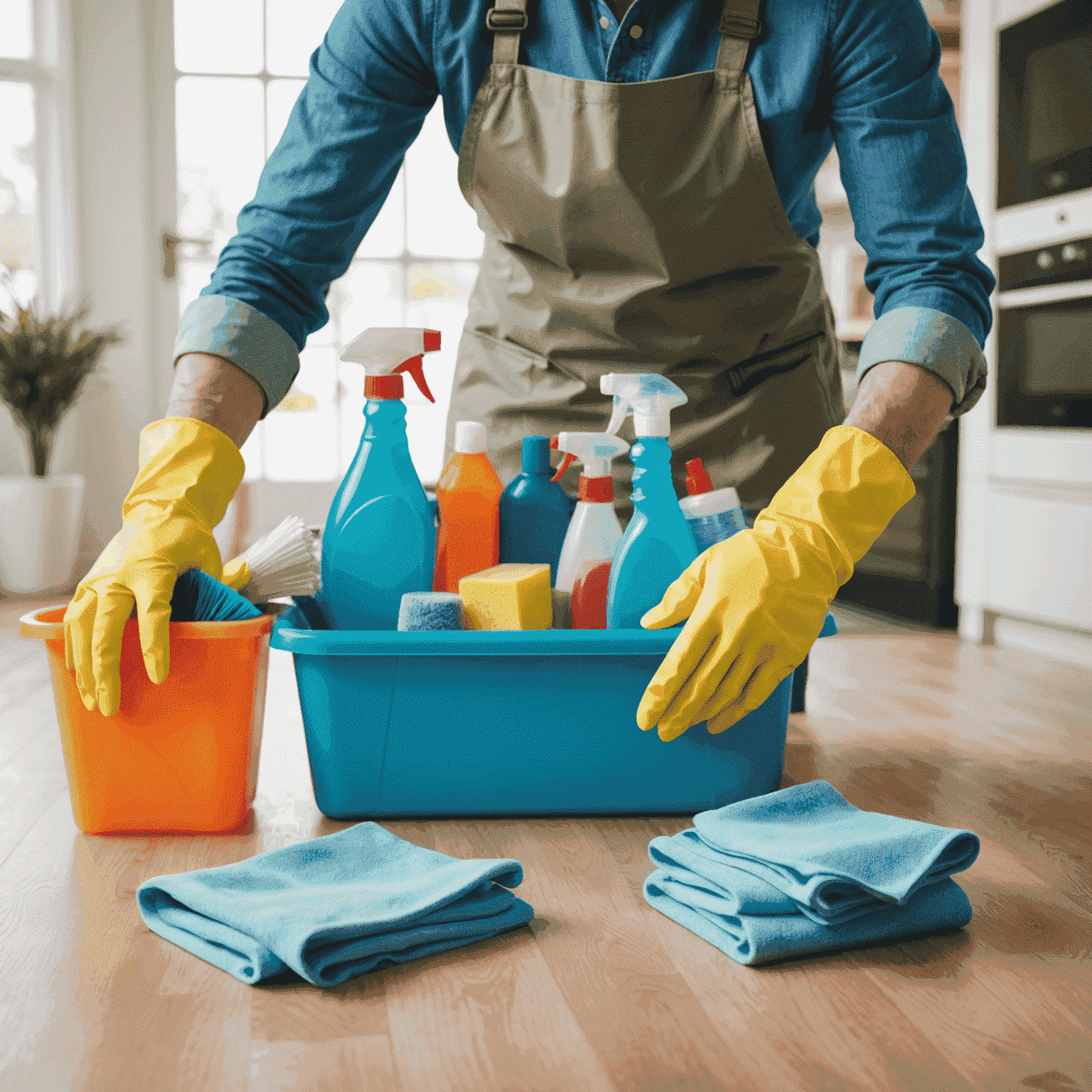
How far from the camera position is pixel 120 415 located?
3342 millimetres

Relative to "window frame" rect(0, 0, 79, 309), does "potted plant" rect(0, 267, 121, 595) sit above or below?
below

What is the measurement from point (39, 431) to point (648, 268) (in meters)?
2.43

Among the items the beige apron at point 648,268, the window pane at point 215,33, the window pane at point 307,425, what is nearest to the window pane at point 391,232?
the window pane at point 307,425

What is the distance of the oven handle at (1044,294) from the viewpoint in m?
2.12

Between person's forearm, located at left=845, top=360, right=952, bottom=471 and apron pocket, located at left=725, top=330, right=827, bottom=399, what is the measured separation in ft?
0.69

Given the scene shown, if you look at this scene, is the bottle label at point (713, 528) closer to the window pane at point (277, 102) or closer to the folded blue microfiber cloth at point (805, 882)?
the folded blue microfiber cloth at point (805, 882)

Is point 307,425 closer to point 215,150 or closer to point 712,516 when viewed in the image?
point 215,150

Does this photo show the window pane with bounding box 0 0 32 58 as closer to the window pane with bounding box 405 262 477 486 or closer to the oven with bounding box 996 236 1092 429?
the window pane with bounding box 405 262 477 486

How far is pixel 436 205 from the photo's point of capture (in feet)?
11.3

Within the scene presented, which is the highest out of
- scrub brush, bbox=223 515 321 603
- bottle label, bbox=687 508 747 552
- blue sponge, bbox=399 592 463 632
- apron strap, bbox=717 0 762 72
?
apron strap, bbox=717 0 762 72

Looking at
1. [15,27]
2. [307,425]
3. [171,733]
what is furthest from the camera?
[307,425]

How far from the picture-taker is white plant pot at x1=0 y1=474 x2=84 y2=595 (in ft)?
9.64

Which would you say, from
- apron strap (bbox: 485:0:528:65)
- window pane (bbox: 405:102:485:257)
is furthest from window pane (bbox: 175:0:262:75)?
apron strap (bbox: 485:0:528:65)

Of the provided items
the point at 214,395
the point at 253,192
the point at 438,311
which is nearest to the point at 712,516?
the point at 214,395
